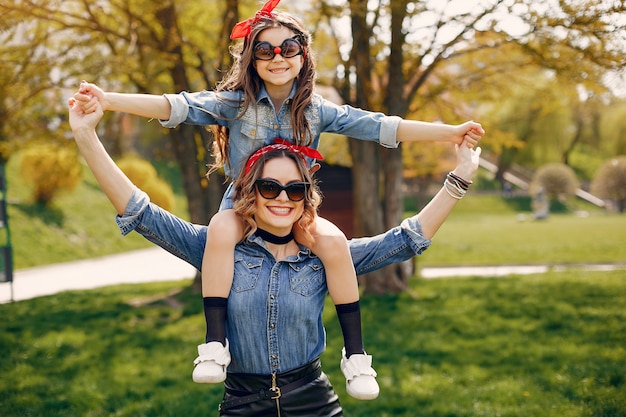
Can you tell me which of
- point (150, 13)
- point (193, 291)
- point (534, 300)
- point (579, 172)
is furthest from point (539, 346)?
point (579, 172)

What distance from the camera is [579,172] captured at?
46.3m

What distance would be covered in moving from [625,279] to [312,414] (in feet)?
32.0

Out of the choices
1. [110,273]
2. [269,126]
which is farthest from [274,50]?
[110,273]

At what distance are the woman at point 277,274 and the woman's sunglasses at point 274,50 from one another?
1.21ft

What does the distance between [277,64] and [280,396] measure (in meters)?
1.24

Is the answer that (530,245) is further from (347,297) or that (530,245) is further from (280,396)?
(280,396)

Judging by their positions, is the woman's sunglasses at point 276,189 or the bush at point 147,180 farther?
the bush at point 147,180

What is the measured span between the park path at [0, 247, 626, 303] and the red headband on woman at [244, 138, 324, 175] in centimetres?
961

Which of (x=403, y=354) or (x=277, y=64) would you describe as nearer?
(x=277, y=64)

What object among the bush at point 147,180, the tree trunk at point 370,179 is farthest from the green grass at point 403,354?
the bush at point 147,180

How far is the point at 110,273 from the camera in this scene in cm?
1552

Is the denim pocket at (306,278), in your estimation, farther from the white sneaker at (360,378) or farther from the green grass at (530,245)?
the green grass at (530,245)

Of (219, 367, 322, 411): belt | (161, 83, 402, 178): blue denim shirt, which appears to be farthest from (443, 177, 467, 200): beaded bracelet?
(219, 367, 322, 411): belt

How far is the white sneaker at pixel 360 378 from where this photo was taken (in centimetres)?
241
